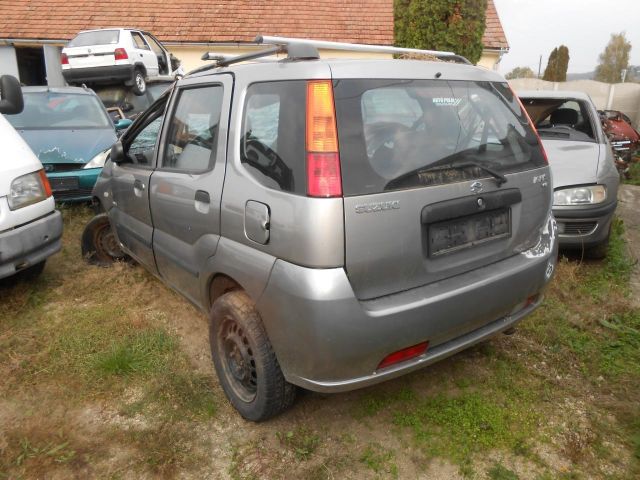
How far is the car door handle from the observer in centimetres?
262

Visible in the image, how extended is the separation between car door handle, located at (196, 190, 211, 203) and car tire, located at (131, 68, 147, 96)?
347 inches

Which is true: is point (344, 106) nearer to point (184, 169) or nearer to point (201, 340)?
point (184, 169)

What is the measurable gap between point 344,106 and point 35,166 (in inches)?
115

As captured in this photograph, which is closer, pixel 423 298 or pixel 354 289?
pixel 354 289

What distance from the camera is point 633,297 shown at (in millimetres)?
4117

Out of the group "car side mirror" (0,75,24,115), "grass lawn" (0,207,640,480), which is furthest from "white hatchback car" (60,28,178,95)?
"grass lawn" (0,207,640,480)

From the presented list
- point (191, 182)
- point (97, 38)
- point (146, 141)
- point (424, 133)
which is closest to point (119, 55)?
point (97, 38)

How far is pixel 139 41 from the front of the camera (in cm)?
1180

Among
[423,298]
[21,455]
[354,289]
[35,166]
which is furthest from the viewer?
[35,166]

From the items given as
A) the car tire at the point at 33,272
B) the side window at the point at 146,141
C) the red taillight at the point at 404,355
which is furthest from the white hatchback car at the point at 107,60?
the red taillight at the point at 404,355

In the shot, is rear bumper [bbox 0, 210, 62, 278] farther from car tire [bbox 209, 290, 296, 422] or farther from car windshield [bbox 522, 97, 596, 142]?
car windshield [bbox 522, 97, 596, 142]

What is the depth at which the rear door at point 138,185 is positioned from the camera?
343 centimetres

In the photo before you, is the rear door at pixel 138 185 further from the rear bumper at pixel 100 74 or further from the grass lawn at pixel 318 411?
the rear bumper at pixel 100 74

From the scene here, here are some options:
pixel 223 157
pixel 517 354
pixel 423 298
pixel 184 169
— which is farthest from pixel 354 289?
pixel 517 354
